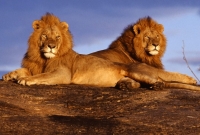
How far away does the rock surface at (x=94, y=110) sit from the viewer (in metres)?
5.26

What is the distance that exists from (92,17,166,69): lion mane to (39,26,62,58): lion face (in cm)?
Result: 136

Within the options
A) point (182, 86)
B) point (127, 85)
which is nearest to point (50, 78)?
point (127, 85)

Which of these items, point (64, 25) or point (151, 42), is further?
point (151, 42)

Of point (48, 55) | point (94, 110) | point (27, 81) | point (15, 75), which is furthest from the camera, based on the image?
point (48, 55)

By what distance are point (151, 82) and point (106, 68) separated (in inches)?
34.8

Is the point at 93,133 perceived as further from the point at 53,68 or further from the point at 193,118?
the point at 53,68

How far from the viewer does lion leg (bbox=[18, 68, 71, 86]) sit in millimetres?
7781

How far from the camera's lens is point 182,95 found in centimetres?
721

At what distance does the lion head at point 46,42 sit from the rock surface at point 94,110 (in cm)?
81

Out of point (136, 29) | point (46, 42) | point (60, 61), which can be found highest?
point (136, 29)

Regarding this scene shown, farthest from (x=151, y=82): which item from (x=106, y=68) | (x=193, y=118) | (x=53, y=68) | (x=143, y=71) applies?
(x=193, y=118)

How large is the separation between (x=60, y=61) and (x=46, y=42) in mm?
356

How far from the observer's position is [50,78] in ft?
26.3

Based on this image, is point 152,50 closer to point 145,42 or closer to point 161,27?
point 145,42
